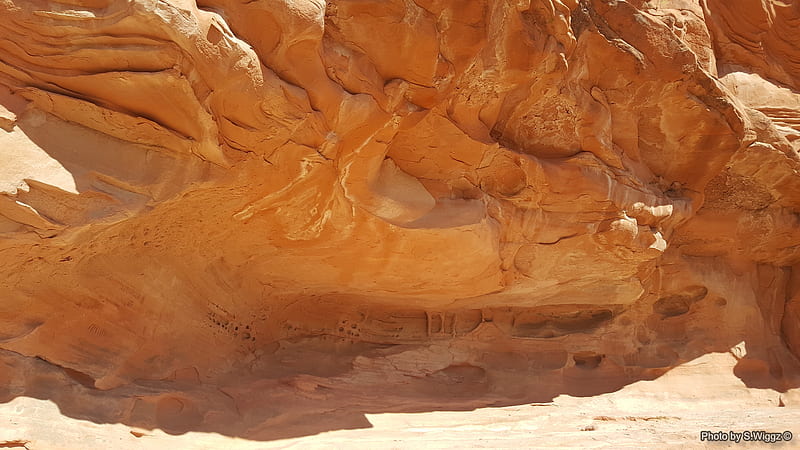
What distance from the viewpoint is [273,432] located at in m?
3.99

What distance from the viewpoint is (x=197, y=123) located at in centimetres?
338

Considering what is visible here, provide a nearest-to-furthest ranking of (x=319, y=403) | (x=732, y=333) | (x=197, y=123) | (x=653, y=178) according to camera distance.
Result: (x=197, y=123) → (x=319, y=403) → (x=653, y=178) → (x=732, y=333)

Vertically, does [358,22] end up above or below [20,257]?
above

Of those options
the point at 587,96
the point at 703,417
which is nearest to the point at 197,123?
the point at 587,96

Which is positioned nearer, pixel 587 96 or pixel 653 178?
pixel 587 96

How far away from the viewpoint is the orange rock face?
322cm

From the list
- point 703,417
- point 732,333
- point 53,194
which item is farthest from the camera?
point 732,333

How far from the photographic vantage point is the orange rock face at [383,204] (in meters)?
3.22

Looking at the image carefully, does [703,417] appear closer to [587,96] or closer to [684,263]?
[684,263]

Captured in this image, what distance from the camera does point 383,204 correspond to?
427cm

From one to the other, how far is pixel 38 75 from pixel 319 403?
106 inches

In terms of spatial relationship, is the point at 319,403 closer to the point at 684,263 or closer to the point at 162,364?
the point at 162,364

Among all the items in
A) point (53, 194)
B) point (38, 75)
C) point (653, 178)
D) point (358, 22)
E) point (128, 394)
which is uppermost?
point (358, 22)

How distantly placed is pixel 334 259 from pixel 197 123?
161 cm
